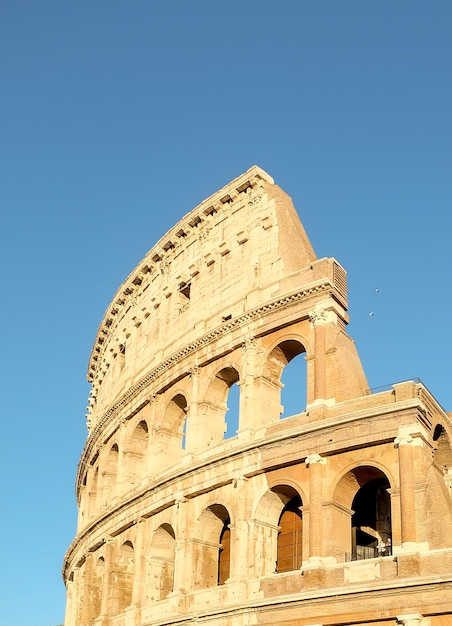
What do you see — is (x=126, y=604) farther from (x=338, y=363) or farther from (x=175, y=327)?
(x=338, y=363)

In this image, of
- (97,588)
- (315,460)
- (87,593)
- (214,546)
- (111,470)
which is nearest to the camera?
(315,460)

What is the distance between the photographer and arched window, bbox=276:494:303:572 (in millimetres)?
24094

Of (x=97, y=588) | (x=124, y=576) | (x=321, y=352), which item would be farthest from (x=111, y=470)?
(x=321, y=352)

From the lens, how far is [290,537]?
24.6 meters

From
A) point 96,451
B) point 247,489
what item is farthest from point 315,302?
point 96,451

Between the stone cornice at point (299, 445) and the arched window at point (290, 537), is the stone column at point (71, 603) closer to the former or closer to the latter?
the stone cornice at point (299, 445)

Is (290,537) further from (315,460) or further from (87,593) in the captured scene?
(87,593)

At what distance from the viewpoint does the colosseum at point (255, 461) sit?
2131cm

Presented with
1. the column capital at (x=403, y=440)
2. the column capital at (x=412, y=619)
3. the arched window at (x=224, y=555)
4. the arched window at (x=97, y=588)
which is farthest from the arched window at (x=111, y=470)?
the column capital at (x=412, y=619)

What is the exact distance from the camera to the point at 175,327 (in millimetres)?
32125

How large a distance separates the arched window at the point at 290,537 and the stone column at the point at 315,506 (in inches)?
43.4

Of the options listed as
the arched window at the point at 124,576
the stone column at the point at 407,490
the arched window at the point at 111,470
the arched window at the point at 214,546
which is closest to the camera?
the stone column at the point at 407,490

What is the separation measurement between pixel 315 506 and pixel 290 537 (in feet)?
7.81

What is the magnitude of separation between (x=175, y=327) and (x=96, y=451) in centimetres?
782
